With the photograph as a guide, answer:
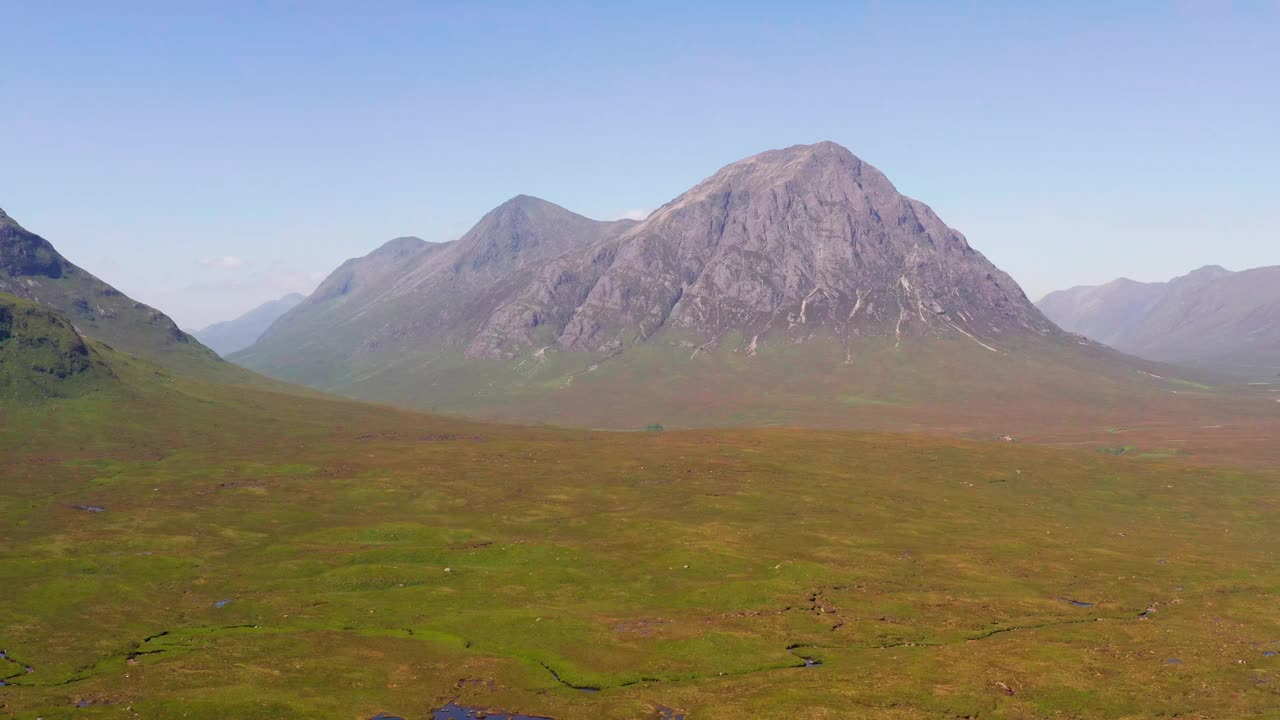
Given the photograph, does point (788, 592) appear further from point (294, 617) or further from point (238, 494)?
point (238, 494)

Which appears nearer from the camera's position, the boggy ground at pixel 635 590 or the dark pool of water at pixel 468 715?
the dark pool of water at pixel 468 715

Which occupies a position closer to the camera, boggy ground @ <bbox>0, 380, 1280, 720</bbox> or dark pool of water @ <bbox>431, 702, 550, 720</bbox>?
dark pool of water @ <bbox>431, 702, 550, 720</bbox>

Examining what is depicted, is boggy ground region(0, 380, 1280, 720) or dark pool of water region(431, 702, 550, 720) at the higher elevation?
boggy ground region(0, 380, 1280, 720)

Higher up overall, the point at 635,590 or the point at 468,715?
the point at 635,590

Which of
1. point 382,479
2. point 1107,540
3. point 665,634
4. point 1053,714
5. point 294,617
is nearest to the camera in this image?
point 1053,714

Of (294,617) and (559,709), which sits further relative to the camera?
(294,617)

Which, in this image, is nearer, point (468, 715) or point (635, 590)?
point (468, 715)

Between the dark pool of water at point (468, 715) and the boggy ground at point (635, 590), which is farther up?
the boggy ground at point (635, 590)

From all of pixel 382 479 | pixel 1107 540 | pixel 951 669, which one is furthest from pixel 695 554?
pixel 382 479
